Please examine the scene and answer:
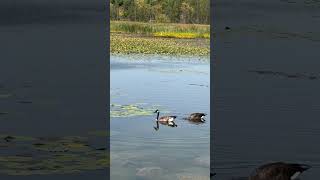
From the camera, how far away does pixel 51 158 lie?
12805 mm

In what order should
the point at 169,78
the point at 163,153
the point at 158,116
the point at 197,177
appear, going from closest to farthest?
1. the point at 197,177
2. the point at 163,153
3. the point at 158,116
4. the point at 169,78

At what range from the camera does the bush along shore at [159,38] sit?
168 feet

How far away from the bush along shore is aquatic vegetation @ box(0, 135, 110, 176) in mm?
34607

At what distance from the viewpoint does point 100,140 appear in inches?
614

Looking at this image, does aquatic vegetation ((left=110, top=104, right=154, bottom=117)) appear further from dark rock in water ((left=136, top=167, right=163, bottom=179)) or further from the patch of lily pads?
dark rock in water ((left=136, top=167, right=163, bottom=179))

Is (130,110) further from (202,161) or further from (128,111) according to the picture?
(202,161)

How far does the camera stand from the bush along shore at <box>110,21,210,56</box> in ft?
168

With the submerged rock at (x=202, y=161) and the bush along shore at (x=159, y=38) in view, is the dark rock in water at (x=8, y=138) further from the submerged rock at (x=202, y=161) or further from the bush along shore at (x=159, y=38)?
the bush along shore at (x=159, y=38)
